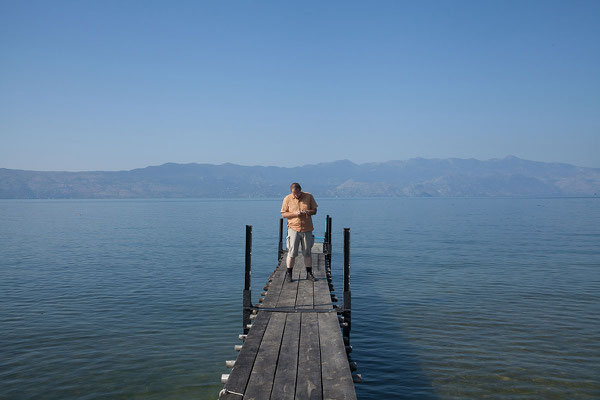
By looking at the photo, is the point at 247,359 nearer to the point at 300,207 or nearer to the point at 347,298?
the point at 347,298

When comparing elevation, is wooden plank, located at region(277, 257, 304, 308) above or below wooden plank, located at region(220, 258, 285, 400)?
above

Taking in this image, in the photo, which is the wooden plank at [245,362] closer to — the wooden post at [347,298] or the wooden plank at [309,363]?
the wooden plank at [309,363]

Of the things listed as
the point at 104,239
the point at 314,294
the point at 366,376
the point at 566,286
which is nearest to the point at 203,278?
the point at 314,294

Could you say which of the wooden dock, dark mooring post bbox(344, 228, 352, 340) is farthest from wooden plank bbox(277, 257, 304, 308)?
dark mooring post bbox(344, 228, 352, 340)

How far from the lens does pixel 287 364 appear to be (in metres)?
7.12

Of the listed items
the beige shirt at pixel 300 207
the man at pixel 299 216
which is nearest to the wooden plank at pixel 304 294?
the man at pixel 299 216

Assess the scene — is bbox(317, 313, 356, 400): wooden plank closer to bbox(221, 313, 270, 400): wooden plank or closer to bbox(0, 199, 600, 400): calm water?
bbox(221, 313, 270, 400): wooden plank

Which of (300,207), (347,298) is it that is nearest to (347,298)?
(347,298)

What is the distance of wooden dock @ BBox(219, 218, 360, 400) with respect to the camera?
6211mm

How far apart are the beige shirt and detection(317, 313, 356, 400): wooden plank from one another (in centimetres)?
365

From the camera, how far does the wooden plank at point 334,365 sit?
615 centimetres

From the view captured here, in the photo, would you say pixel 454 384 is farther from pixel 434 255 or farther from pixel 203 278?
pixel 434 255

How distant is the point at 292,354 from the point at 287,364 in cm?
44

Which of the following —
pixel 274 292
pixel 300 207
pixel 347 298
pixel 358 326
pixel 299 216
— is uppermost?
pixel 300 207
